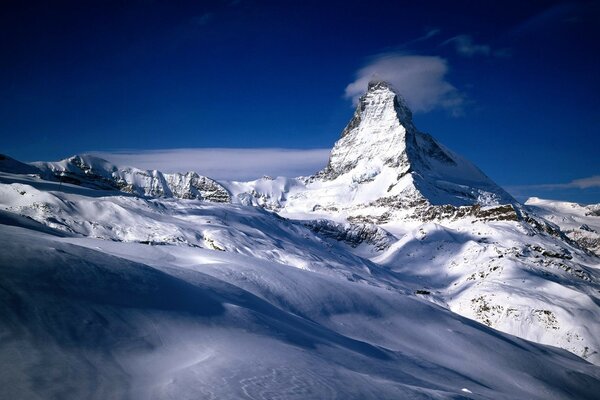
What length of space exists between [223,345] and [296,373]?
4.17 feet

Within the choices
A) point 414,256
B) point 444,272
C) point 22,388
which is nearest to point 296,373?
point 22,388

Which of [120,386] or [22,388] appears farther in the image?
[120,386]

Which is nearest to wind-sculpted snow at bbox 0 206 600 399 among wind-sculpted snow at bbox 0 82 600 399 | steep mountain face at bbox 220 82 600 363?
wind-sculpted snow at bbox 0 82 600 399

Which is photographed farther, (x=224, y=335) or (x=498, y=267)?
(x=498, y=267)

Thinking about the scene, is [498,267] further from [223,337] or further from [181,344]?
[181,344]

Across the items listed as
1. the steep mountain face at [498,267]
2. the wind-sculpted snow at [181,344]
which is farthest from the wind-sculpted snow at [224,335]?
the steep mountain face at [498,267]

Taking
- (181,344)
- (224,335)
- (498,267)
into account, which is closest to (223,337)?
(224,335)

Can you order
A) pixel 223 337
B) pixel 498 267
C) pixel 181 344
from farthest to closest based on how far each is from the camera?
pixel 498 267, pixel 223 337, pixel 181 344

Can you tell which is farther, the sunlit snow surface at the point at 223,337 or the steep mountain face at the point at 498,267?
the steep mountain face at the point at 498,267

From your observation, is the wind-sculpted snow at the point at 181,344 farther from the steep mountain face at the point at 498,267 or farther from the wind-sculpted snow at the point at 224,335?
the steep mountain face at the point at 498,267

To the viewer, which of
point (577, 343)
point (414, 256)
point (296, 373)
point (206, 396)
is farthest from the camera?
point (414, 256)

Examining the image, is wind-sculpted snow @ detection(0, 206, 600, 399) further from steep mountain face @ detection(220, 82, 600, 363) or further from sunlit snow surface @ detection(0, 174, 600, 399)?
steep mountain face @ detection(220, 82, 600, 363)

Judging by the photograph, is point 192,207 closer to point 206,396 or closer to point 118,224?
point 118,224

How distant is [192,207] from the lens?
59656 millimetres
